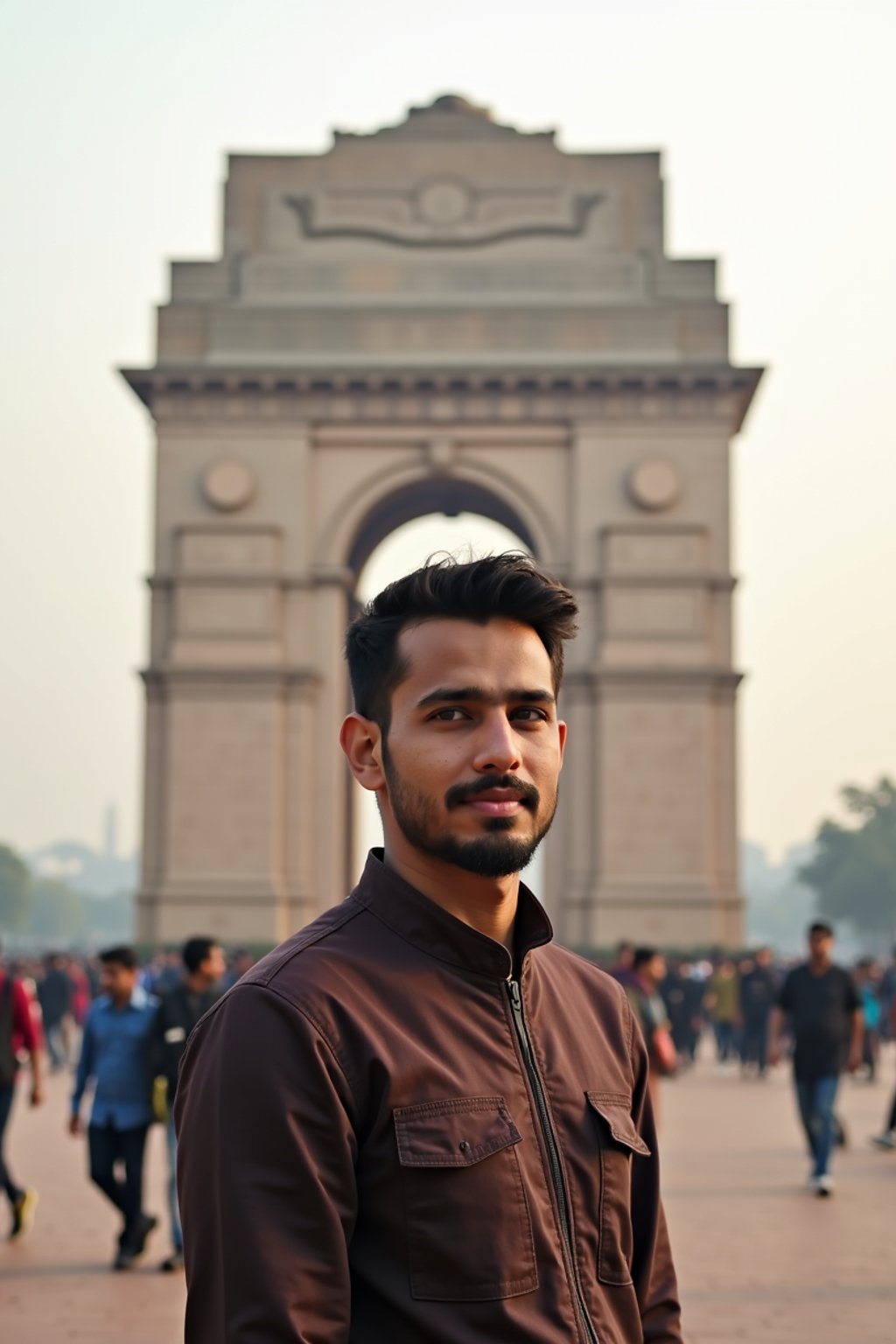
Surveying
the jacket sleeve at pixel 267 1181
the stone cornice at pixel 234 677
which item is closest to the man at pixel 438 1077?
the jacket sleeve at pixel 267 1181

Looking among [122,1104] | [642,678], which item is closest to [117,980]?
[122,1104]

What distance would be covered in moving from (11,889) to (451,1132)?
352ft

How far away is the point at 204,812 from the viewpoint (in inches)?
1276

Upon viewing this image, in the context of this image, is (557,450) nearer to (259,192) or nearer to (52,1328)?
(259,192)

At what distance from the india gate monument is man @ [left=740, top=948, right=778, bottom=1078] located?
6.89m

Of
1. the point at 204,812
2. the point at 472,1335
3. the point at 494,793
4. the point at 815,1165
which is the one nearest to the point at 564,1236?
the point at 472,1335

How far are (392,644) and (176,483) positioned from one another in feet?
103

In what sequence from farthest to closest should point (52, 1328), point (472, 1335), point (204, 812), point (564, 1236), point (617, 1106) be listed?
point (204, 812) < point (52, 1328) < point (617, 1106) < point (564, 1236) < point (472, 1335)

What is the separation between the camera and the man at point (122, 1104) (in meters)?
9.80

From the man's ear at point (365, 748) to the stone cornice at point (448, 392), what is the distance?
101ft

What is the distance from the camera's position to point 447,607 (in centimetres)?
292

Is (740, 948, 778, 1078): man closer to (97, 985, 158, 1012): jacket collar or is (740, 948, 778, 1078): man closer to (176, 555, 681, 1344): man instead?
(97, 985, 158, 1012): jacket collar

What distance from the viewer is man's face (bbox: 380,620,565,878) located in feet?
9.23

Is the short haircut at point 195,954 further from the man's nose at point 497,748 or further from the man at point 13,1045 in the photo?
the man's nose at point 497,748
